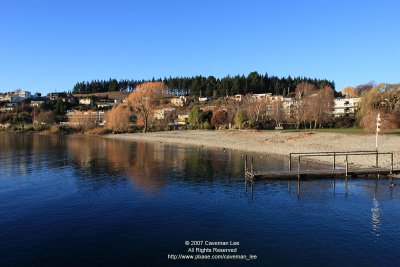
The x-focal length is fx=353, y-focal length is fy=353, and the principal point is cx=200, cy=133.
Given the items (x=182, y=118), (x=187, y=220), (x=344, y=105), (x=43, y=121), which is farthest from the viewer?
(x=182, y=118)

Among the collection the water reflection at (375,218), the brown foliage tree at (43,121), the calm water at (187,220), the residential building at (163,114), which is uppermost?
the residential building at (163,114)

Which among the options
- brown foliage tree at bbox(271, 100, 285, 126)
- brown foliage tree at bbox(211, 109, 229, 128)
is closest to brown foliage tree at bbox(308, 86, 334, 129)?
brown foliage tree at bbox(271, 100, 285, 126)

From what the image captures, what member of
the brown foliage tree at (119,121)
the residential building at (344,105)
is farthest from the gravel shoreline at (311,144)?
the residential building at (344,105)

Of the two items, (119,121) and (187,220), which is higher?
(119,121)

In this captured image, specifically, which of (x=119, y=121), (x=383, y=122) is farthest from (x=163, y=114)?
(x=383, y=122)

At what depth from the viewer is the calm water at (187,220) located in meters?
16.9

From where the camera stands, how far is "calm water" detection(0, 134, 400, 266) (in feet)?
55.4

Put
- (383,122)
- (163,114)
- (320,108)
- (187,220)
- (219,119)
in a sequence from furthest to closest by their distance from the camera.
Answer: (163,114) < (219,119) < (320,108) < (383,122) < (187,220)

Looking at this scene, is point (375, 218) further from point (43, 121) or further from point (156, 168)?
point (43, 121)

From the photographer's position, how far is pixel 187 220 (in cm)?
2220

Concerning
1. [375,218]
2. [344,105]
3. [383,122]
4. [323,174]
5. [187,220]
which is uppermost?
[344,105]

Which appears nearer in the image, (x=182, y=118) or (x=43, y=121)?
(x=43, y=121)

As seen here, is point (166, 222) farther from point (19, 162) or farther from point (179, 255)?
point (19, 162)

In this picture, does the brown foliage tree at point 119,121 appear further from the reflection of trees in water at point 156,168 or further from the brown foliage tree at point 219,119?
the reflection of trees in water at point 156,168
